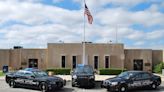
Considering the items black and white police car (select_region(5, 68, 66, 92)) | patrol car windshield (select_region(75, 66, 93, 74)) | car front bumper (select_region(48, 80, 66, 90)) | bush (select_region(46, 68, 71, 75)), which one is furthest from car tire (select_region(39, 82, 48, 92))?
bush (select_region(46, 68, 71, 75))

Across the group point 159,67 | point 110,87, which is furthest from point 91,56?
point 110,87

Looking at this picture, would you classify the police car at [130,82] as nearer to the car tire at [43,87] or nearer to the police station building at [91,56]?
the car tire at [43,87]

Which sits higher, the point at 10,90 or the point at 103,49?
the point at 103,49

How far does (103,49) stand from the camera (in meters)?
51.4

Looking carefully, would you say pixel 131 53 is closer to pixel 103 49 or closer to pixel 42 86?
pixel 103 49

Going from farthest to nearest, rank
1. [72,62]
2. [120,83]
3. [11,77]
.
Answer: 1. [72,62]
2. [11,77]
3. [120,83]

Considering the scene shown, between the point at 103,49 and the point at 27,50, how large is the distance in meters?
10.3

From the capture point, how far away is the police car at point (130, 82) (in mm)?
25750

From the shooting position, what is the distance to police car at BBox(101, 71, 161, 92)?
2575cm

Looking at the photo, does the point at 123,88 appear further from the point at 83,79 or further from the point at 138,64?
the point at 138,64

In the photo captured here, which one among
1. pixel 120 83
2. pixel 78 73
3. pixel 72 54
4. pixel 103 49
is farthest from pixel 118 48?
pixel 120 83

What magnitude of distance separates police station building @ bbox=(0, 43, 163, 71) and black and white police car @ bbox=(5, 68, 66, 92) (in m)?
22.2

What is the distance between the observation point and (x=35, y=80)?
26.9 meters

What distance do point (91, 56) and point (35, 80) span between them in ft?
81.3
